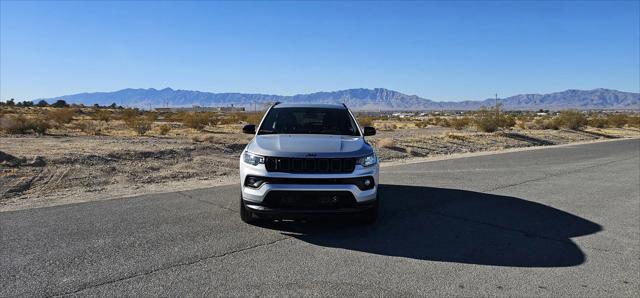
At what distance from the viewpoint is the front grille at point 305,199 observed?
625 cm

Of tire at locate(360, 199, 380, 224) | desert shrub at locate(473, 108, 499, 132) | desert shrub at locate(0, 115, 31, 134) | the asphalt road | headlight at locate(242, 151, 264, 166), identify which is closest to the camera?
the asphalt road

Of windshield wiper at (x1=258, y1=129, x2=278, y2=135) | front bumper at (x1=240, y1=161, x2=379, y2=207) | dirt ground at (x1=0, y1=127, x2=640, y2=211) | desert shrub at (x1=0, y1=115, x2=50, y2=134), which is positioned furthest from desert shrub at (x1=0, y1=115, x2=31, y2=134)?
front bumper at (x1=240, y1=161, x2=379, y2=207)

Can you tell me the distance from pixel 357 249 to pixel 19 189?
310 inches

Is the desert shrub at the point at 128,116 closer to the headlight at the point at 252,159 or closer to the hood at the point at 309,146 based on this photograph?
the hood at the point at 309,146

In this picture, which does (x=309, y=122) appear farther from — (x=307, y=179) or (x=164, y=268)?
(x=164, y=268)

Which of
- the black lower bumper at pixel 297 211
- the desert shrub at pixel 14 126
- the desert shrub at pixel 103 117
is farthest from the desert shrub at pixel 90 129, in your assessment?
the black lower bumper at pixel 297 211

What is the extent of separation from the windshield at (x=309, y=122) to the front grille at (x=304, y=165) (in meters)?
1.62

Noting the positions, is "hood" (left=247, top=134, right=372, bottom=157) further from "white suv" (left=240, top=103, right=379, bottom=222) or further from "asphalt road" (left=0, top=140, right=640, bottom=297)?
"asphalt road" (left=0, top=140, right=640, bottom=297)

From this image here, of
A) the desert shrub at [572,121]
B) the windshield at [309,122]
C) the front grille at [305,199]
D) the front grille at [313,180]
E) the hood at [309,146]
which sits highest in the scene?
the windshield at [309,122]

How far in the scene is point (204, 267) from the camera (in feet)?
17.2

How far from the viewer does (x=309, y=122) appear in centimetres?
829

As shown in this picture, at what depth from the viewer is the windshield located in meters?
8.09

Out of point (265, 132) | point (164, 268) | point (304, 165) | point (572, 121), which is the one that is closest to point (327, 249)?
point (304, 165)

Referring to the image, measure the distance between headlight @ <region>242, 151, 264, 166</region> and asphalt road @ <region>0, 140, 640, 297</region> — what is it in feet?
3.01
